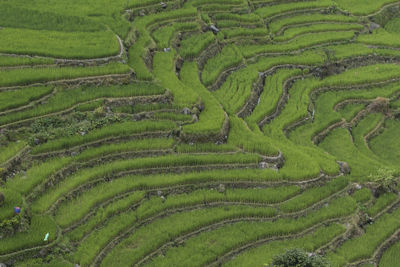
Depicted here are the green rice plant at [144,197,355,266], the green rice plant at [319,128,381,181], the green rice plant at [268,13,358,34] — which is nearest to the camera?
the green rice plant at [144,197,355,266]

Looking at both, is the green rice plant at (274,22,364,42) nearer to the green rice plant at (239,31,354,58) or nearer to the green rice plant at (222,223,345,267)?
the green rice plant at (239,31,354,58)

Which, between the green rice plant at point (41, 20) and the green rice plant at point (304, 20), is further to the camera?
the green rice plant at point (304, 20)

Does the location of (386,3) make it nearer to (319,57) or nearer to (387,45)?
(387,45)

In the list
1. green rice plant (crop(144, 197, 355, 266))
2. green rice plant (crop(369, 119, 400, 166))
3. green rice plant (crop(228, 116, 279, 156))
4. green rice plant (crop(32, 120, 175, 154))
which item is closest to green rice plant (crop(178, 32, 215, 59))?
green rice plant (crop(228, 116, 279, 156))

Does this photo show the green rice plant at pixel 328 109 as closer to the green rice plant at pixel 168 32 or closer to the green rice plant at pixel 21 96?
the green rice plant at pixel 168 32

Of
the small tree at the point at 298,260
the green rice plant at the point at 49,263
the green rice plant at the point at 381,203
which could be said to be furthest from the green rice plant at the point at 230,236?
the green rice plant at the point at 49,263

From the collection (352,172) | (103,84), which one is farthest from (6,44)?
(352,172)
